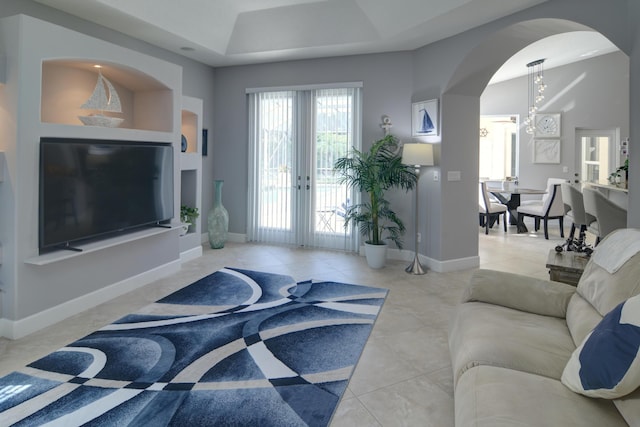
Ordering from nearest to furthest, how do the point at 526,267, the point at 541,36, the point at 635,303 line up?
the point at 635,303 < the point at 541,36 < the point at 526,267

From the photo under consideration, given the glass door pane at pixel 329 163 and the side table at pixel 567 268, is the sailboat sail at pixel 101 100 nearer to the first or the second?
the glass door pane at pixel 329 163

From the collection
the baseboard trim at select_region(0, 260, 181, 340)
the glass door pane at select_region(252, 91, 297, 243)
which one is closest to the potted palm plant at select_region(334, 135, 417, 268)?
the glass door pane at select_region(252, 91, 297, 243)

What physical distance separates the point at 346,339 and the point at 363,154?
2845 millimetres

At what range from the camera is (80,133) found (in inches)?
137

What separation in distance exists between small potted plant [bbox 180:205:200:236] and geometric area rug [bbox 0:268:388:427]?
160 centimetres

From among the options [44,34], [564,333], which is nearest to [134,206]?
[44,34]

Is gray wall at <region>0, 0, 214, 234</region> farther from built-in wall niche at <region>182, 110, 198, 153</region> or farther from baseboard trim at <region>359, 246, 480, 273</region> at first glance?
baseboard trim at <region>359, 246, 480, 273</region>

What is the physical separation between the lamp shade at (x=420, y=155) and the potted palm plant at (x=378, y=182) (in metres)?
0.18

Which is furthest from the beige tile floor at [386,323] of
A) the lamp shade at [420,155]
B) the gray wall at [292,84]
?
the lamp shade at [420,155]

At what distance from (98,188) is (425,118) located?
3703 millimetres

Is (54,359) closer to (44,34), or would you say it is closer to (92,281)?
(92,281)

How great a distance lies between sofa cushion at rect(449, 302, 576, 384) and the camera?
1.75m

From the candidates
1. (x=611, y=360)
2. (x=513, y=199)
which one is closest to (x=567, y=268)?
(x=611, y=360)

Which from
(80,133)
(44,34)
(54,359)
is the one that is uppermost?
(44,34)
